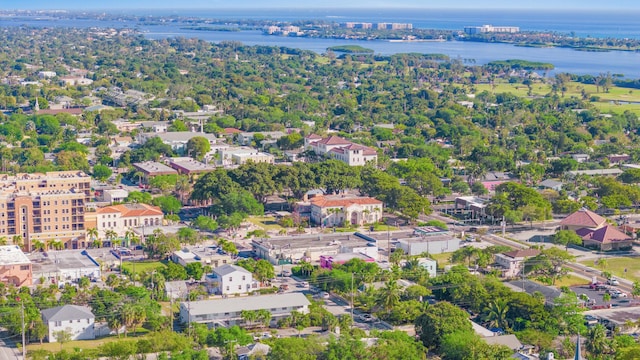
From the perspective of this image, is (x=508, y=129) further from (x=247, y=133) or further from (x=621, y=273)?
(x=621, y=273)

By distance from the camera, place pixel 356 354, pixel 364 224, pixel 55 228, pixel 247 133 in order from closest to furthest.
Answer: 1. pixel 356 354
2. pixel 55 228
3. pixel 364 224
4. pixel 247 133

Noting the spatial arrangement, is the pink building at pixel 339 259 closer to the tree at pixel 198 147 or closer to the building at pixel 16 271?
the building at pixel 16 271

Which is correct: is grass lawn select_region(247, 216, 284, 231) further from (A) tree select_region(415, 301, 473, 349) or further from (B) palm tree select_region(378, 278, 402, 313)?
(A) tree select_region(415, 301, 473, 349)

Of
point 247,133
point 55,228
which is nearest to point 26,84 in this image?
point 247,133

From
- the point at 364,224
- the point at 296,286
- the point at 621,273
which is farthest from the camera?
the point at 364,224

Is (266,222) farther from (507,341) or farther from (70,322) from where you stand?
(507,341)
